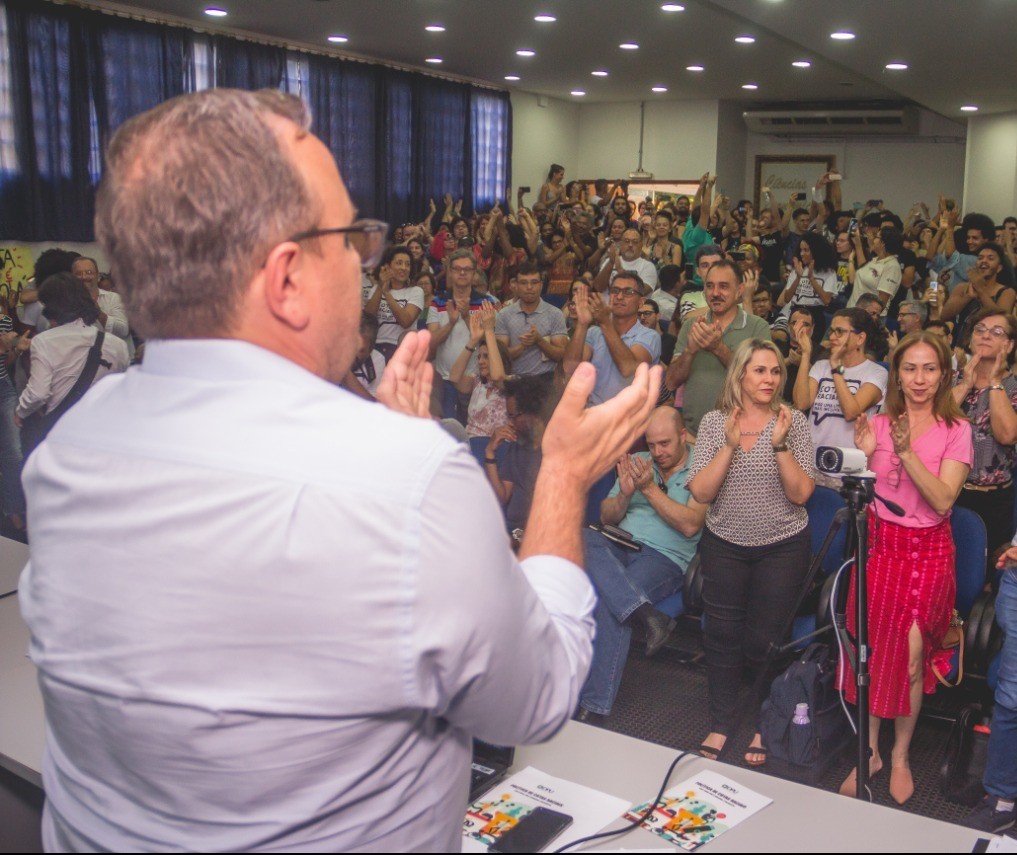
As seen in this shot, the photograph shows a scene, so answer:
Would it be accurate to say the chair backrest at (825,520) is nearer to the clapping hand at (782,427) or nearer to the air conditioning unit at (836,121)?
the clapping hand at (782,427)

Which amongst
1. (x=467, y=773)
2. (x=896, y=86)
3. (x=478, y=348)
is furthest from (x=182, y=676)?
(x=896, y=86)

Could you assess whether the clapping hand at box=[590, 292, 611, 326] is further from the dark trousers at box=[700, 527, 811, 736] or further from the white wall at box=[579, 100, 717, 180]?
the white wall at box=[579, 100, 717, 180]

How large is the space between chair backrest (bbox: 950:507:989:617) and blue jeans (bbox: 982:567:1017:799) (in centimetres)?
40

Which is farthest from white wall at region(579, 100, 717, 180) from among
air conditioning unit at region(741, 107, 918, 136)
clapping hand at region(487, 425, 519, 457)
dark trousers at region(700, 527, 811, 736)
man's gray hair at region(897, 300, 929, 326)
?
dark trousers at region(700, 527, 811, 736)

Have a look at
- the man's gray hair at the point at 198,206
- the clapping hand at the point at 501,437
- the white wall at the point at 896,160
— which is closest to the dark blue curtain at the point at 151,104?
the clapping hand at the point at 501,437

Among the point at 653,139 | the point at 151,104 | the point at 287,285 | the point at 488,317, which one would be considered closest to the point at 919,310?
the point at 488,317

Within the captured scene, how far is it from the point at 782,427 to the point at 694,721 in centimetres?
113

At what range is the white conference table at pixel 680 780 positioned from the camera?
51.9 inches

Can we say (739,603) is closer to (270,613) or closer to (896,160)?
(270,613)

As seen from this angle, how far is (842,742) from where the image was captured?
320 cm

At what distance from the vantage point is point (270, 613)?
710mm

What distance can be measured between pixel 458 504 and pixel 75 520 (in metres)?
0.31

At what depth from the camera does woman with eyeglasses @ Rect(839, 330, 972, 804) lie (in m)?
3.06

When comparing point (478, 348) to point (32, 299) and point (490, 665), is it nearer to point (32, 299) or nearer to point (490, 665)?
point (32, 299)
